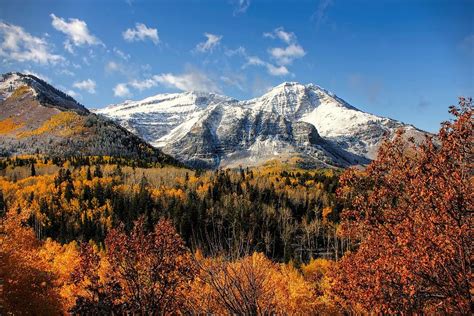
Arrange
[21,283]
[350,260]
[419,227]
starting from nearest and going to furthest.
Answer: [419,227] < [350,260] < [21,283]

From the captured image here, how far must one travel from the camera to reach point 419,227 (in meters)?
14.2

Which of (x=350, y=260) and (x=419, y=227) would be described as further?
(x=350, y=260)

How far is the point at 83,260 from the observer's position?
3038 cm

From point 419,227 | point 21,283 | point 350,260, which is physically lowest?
point 21,283

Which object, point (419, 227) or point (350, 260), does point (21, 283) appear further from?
point (419, 227)

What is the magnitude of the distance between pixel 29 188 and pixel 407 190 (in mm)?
193912

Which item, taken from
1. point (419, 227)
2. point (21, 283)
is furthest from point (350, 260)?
point (21, 283)

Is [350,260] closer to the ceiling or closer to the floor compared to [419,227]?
closer to the floor

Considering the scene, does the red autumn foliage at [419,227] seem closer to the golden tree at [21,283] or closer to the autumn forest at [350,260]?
the autumn forest at [350,260]

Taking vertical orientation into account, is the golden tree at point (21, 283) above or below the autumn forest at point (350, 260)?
below

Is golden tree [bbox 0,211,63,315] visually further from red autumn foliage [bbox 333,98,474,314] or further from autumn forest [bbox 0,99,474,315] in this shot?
red autumn foliage [bbox 333,98,474,314]

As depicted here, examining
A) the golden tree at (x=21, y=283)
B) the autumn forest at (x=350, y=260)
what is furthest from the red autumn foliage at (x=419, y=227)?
the golden tree at (x=21, y=283)

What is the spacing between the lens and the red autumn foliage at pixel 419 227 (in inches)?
514

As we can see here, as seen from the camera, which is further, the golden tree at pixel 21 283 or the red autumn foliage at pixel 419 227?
the golden tree at pixel 21 283
